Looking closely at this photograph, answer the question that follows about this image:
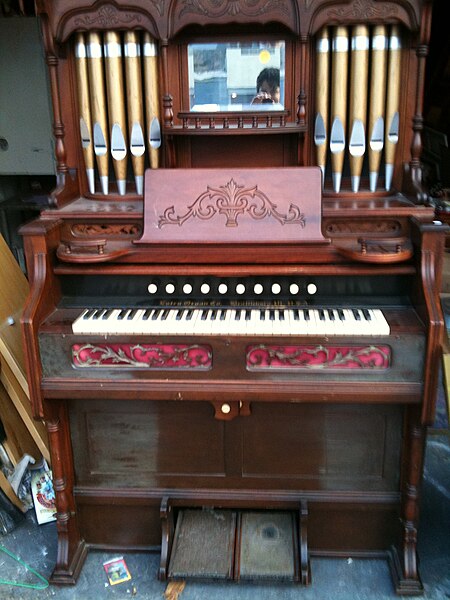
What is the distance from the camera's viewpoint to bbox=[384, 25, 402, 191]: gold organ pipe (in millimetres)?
2463

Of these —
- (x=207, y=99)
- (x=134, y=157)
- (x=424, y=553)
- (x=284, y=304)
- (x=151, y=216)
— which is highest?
(x=207, y=99)

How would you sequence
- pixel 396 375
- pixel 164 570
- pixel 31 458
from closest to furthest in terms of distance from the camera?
pixel 396 375 < pixel 164 570 < pixel 31 458

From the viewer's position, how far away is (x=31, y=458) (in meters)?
3.03

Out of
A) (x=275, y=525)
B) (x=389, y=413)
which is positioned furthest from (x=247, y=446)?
(x=389, y=413)

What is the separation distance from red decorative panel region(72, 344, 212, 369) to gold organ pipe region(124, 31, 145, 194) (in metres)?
0.85

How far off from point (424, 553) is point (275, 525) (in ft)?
2.19

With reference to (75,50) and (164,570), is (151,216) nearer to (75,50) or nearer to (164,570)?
(75,50)

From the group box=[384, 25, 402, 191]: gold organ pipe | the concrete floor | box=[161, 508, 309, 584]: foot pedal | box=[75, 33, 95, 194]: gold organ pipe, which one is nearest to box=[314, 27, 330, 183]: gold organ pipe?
box=[384, 25, 402, 191]: gold organ pipe

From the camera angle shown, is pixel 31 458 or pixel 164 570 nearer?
pixel 164 570

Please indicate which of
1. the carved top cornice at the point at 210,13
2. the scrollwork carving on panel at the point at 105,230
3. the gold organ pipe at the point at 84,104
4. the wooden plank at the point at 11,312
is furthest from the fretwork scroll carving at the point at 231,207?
the wooden plank at the point at 11,312

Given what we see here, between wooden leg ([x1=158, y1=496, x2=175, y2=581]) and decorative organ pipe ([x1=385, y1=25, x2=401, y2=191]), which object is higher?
decorative organ pipe ([x1=385, y1=25, x2=401, y2=191])

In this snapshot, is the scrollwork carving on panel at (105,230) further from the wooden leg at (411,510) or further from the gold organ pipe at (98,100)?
the wooden leg at (411,510)

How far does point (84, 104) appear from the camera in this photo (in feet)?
8.48

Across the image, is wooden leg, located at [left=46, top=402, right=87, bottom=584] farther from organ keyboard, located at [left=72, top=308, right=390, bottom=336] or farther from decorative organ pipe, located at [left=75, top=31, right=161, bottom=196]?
decorative organ pipe, located at [left=75, top=31, right=161, bottom=196]
